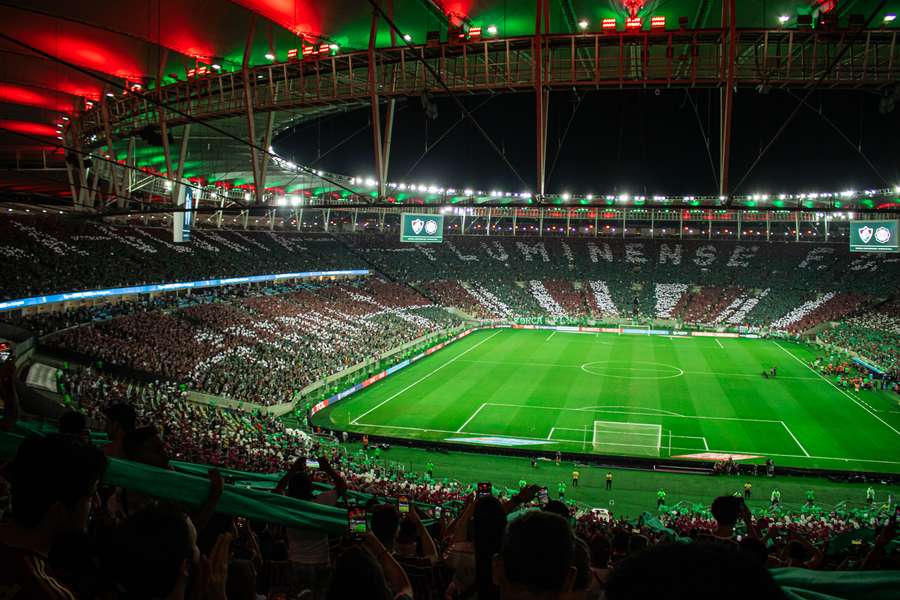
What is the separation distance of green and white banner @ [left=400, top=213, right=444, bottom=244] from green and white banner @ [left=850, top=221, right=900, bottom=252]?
69.7 feet

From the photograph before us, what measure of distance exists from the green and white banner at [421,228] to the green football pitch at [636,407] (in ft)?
29.0

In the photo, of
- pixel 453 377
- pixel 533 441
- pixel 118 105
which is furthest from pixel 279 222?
pixel 533 441

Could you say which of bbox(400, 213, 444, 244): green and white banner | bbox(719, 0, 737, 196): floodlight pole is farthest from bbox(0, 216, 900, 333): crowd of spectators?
bbox(719, 0, 737, 196): floodlight pole

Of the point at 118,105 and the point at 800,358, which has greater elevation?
the point at 118,105

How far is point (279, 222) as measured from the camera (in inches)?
2995

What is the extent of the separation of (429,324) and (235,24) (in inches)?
1431

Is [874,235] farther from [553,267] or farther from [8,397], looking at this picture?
[553,267]

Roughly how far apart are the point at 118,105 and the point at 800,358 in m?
46.5

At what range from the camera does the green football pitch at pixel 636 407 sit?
90.6ft

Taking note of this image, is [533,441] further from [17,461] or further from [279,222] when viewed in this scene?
[279,222]

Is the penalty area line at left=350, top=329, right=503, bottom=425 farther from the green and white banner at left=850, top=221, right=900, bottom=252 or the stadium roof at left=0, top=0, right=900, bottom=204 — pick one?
the green and white banner at left=850, top=221, right=900, bottom=252

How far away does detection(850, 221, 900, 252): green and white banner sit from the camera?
31.5 meters

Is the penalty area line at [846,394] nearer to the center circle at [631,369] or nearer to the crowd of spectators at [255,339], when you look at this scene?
the center circle at [631,369]

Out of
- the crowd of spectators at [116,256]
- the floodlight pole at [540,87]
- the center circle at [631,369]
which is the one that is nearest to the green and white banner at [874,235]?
the center circle at [631,369]
